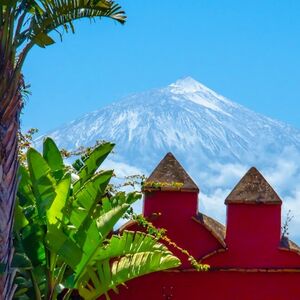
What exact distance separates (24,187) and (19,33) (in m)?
2.53

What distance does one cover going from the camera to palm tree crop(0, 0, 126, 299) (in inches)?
393

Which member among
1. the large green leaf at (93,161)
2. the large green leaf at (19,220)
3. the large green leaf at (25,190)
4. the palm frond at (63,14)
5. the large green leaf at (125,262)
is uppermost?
the palm frond at (63,14)

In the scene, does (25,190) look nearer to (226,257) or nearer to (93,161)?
(93,161)

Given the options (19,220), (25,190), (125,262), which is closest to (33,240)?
(19,220)

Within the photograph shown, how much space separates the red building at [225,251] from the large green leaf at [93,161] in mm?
1635

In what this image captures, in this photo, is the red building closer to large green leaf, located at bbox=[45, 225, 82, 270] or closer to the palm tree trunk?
large green leaf, located at bbox=[45, 225, 82, 270]

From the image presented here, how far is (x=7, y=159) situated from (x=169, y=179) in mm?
4187

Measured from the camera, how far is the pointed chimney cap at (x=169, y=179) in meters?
13.8

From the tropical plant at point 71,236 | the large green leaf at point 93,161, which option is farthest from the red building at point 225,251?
the large green leaf at point 93,161

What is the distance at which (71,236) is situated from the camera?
11453 millimetres

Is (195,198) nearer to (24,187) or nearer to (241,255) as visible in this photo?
(241,255)

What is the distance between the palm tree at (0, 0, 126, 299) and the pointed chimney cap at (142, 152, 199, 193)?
141 inches

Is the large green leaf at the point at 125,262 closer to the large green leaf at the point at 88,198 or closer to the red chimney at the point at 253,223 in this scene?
the large green leaf at the point at 88,198

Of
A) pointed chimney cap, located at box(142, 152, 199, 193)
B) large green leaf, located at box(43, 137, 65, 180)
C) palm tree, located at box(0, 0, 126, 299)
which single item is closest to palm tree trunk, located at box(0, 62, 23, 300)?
palm tree, located at box(0, 0, 126, 299)
